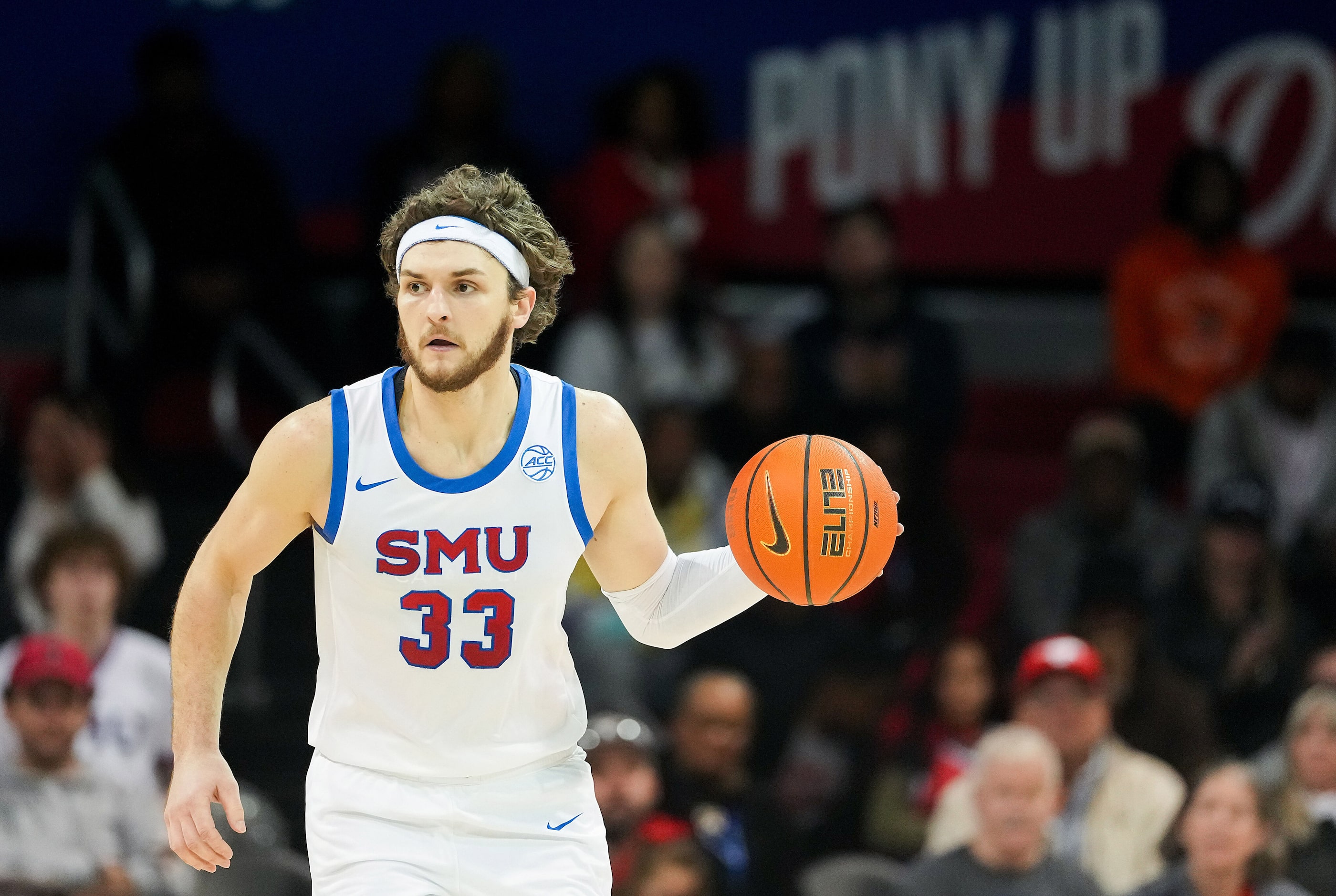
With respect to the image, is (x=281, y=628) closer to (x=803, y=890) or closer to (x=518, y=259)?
(x=803, y=890)

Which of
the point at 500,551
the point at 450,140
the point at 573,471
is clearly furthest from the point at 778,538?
the point at 450,140

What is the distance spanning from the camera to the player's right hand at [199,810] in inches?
167

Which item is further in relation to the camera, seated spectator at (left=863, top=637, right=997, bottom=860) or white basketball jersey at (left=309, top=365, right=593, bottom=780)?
seated spectator at (left=863, top=637, right=997, bottom=860)

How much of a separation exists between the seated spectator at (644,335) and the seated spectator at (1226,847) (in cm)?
287

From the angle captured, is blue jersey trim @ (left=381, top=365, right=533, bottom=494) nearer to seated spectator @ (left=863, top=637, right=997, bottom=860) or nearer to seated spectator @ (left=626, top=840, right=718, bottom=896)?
seated spectator @ (left=626, top=840, right=718, bottom=896)

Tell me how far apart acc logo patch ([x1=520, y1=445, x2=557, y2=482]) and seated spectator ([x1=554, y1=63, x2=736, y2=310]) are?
473 centimetres

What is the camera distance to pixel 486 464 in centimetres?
457

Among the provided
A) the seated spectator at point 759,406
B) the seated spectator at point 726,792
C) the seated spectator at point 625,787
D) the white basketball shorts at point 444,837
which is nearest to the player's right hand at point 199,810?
the white basketball shorts at point 444,837

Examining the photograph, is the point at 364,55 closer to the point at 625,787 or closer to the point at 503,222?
the point at 625,787

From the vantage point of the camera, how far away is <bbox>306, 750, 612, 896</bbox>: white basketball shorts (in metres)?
4.43

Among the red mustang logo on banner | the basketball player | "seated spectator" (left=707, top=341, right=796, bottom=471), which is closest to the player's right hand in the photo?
the basketball player

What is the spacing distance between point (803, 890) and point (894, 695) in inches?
53.7

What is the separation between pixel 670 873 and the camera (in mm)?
6977

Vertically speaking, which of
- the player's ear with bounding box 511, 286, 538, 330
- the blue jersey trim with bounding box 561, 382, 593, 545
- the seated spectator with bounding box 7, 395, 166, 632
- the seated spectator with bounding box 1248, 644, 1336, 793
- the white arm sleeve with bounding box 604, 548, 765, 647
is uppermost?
the player's ear with bounding box 511, 286, 538, 330
